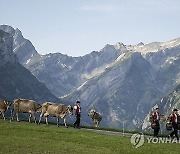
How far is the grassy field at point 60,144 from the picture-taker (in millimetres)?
30047

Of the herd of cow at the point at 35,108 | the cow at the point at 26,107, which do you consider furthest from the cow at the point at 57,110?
the cow at the point at 26,107

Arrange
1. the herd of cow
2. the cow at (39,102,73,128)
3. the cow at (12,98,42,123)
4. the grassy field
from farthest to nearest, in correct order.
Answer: the cow at (12,98,42,123) < the herd of cow < the cow at (39,102,73,128) < the grassy field

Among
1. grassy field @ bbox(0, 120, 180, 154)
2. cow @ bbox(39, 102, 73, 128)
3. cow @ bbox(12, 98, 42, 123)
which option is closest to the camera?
grassy field @ bbox(0, 120, 180, 154)

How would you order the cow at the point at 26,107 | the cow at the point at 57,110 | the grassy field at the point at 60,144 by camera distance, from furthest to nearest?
the cow at the point at 26,107 → the cow at the point at 57,110 → the grassy field at the point at 60,144

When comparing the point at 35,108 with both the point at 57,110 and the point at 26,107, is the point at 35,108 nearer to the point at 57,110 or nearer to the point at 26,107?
the point at 26,107

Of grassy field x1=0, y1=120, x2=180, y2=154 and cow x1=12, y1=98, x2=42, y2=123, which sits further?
cow x1=12, y1=98, x2=42, y2=123

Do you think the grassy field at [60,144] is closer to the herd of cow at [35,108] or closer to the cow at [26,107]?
the herd of cow at [35,108]

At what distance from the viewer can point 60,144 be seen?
32.6 m

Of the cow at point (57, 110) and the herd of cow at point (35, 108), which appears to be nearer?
the cow at point (57, 110)

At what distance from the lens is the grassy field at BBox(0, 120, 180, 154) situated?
30047 millimetres

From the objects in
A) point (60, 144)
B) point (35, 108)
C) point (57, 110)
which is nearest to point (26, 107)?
point (35, 108)

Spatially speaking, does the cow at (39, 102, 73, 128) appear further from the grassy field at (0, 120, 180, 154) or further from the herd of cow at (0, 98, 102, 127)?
the grassy field at (0, 120, 180, 154)

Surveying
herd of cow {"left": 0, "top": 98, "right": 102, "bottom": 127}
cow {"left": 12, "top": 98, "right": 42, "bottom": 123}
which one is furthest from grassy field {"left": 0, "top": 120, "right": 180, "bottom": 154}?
cow {"left": 12, "top": 98, "right": 42, "bottom": 123}

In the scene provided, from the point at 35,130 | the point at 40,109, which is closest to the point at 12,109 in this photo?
the point at 40,109
